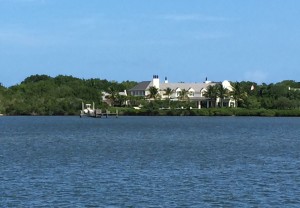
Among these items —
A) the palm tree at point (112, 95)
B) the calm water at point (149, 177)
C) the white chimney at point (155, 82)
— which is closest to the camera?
the calm water at point (149, 177)

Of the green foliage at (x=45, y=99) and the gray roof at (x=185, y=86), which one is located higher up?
the gray roof at (x=185, y=86)

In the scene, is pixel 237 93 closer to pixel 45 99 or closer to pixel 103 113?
pixel 103 113

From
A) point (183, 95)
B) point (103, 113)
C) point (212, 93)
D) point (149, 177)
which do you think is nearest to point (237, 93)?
point (212, 93)

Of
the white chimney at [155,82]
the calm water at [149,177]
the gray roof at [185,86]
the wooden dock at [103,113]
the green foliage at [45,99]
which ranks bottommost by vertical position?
the calm water at [149,177]

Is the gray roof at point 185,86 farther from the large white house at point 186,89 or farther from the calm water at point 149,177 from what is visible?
the calm water at point 149,177

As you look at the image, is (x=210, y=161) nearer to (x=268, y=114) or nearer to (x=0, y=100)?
(x=268, y=114)

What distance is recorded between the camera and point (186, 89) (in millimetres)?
171375

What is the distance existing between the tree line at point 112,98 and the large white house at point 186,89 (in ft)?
7.44

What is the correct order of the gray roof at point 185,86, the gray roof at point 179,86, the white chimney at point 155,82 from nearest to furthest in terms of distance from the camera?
the gray roof at point 185,86
the gray roof at point 179,86
the white chimney at point 155,82

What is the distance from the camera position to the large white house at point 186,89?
16389 cm

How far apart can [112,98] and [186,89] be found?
1804 centimetres

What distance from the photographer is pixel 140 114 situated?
532 ft

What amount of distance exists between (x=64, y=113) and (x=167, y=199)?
147m

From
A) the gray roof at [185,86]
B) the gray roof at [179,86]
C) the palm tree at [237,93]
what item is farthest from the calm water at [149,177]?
the gray roof at [179,86]
